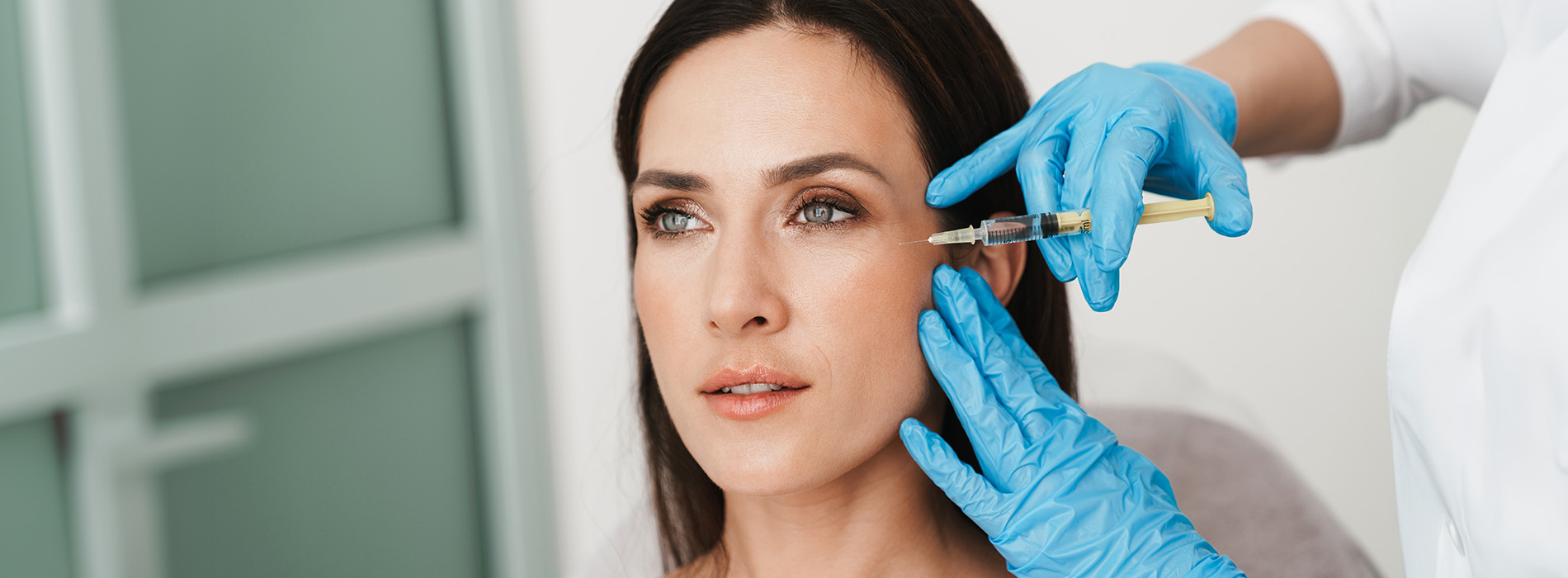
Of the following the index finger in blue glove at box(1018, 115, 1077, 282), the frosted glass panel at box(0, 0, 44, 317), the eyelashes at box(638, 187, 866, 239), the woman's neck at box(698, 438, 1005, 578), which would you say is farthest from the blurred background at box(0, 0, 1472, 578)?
the index finger in blue glove at box(1018, 115, 1077, 282)

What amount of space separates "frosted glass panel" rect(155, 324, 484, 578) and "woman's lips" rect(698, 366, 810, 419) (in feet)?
4.60

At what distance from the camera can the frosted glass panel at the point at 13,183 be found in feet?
5.46

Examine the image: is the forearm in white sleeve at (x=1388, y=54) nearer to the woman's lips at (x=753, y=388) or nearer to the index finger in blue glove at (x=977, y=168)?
the index finger in blue glove at (x=977, y=168)

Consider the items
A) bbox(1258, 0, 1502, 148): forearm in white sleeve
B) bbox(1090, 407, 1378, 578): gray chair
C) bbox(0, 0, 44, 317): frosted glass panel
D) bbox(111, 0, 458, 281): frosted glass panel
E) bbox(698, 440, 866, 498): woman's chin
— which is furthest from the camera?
bbox(111, 0, 458, 281): frosted glass panel

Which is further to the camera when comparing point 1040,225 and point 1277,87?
point 1277,87

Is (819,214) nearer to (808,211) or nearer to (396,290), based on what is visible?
(808,211)

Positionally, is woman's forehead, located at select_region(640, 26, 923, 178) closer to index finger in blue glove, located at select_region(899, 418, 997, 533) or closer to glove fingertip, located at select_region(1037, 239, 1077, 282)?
glove fingertip, located at select_region(1037, 239, 1077, 282)

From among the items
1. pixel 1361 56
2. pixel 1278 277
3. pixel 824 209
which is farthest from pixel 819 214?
pixel 1278 277

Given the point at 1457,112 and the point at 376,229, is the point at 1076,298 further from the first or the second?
the point at 376,229

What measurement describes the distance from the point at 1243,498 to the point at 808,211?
930mm

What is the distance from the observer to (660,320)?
113 cm

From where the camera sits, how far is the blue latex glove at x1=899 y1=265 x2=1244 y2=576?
1.01m

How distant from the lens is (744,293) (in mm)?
1018

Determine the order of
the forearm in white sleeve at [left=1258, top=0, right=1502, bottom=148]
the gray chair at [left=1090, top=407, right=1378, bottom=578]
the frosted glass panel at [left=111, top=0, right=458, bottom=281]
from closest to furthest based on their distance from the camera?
the forearm in white sleeve at [left=1258, top=0, right=1502, bottom=148]
the gray chair at [left=1090, top=407, right=1378, bottom=578]
the frosted glass panel at [left=111, top=0, right=458, bottom=281]
